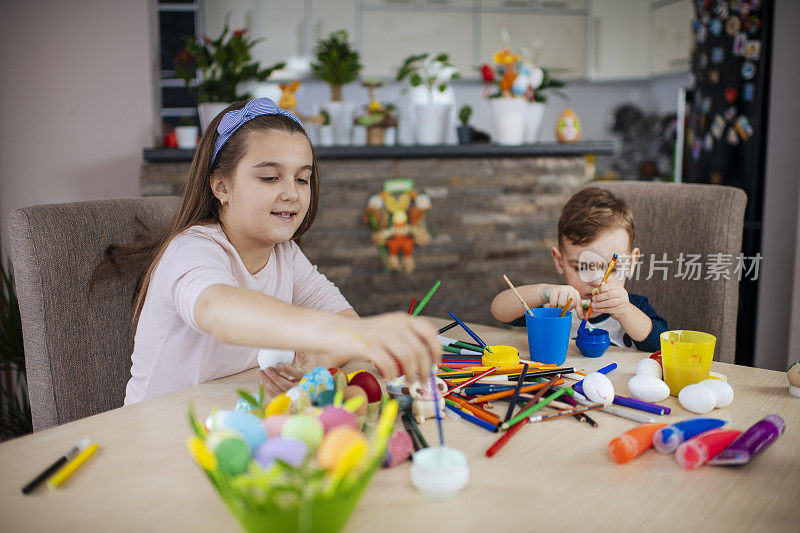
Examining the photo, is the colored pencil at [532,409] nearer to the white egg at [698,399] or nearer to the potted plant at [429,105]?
the white egg at [698,399]

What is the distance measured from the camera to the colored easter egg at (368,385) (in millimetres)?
801

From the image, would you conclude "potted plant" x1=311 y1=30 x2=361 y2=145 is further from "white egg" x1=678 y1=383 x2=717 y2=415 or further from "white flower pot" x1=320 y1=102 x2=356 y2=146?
"white egg" x1=678 y1=383 x2=717 y2=415

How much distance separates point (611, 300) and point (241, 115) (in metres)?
0.79

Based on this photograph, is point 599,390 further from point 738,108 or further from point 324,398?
point 738,108

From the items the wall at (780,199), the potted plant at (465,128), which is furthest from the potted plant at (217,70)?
the wall at (780,199)

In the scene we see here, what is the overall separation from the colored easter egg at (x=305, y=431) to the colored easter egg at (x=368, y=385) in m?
0.26

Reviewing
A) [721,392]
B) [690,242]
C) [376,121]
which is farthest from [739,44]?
[721,392]

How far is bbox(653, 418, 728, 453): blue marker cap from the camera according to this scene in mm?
687

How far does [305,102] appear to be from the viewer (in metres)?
4.79

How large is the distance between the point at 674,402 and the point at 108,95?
2.12 metres

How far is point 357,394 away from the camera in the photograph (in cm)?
77

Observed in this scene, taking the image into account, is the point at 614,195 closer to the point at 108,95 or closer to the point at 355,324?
the point at 355,324

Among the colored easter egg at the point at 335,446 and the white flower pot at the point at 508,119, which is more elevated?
the white flower pot at the point at 508,119

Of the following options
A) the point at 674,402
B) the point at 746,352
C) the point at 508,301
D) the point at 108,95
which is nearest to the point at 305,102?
the point at 108,95
